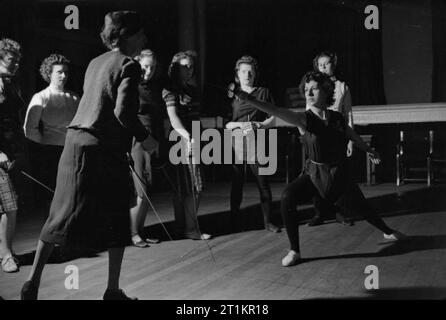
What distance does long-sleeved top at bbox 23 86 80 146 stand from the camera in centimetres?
336

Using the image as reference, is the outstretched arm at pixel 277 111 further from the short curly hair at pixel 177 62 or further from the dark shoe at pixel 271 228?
the dark shoe at pixel 271 228

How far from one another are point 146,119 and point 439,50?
633 cm

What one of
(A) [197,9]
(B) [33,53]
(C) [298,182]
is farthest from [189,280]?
(A) [197,9]

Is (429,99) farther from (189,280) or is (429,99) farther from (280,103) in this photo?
(189,280)

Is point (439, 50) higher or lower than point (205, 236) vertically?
higher

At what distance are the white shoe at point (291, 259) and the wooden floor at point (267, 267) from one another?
55mm

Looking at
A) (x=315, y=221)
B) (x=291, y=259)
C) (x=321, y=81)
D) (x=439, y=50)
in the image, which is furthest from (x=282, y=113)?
(x=439, y=50)

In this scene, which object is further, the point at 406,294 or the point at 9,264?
the point at 9,264

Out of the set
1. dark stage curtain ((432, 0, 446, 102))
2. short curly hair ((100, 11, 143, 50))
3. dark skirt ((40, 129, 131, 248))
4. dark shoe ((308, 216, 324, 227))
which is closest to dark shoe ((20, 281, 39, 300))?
dark skirt ((40, 129, 131, 248))

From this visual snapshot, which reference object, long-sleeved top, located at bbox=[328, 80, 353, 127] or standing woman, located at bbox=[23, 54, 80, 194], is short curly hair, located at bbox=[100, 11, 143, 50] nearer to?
standing woman, located at bbox=[23, 54, 80, 194]

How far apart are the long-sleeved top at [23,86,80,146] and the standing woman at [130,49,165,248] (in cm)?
49

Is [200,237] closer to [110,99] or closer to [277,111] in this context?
[277,111]

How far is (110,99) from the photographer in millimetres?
2531

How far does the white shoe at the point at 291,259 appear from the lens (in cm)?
340
